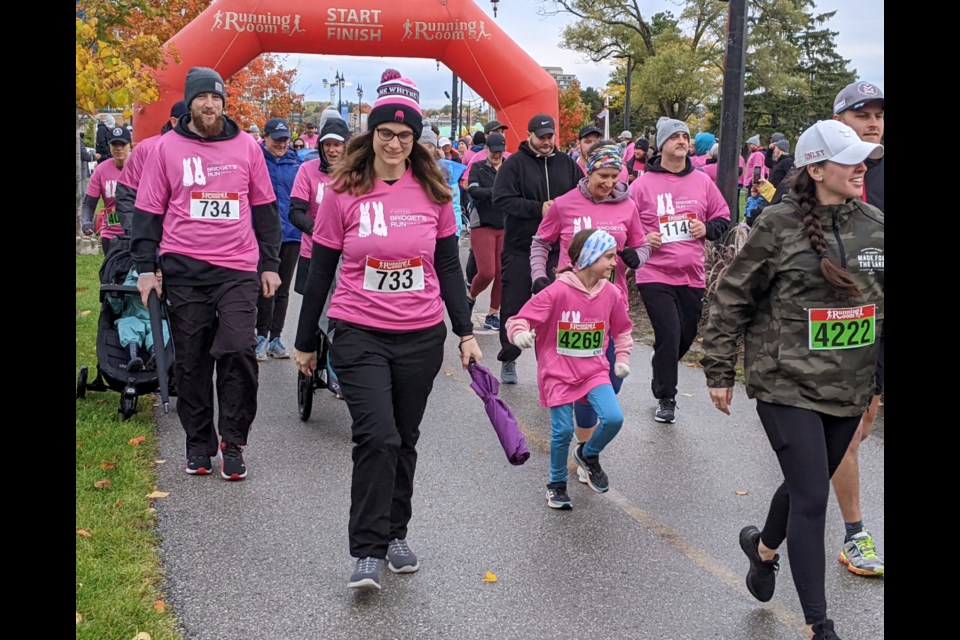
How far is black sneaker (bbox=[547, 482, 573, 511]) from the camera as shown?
563 centimetres

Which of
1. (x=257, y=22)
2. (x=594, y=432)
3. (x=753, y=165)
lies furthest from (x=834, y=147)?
(x=753, y=165)

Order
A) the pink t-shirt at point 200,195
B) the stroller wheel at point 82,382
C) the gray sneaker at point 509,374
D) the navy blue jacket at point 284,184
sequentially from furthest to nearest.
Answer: the navy blue jacket at point 284,184 < the gray sneaker at point 509,374 < the stroller wheel at point 82,382 < the pink t-shirt at point 200,195

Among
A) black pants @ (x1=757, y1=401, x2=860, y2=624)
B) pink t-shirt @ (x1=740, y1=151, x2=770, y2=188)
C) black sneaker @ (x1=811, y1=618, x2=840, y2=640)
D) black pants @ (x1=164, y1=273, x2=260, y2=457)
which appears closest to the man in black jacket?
black pants @ (x1=164, y1=273, x2=260, y2=457)

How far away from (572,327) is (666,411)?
7.09 ft

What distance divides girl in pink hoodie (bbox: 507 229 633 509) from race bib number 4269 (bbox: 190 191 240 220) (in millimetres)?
1789

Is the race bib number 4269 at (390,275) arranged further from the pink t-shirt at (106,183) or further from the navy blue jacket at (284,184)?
the pink t-shirt at (106,183)

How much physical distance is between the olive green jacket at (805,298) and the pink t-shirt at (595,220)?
9.24ft

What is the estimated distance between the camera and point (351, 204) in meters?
4.45

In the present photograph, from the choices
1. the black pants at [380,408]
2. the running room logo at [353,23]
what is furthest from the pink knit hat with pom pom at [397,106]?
the running room logo at [353,23]

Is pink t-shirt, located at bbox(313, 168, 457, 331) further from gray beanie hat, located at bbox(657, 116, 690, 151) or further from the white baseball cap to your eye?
gray beanie hat, located at bbox(657, 116, 690, 151)

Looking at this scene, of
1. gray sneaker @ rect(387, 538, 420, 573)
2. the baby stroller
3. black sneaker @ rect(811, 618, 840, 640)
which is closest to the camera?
black sneaker @ rect(811, 618, 840, 640)

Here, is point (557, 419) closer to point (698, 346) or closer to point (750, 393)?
point (750, 393)

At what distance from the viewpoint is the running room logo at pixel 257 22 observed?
15.6m
